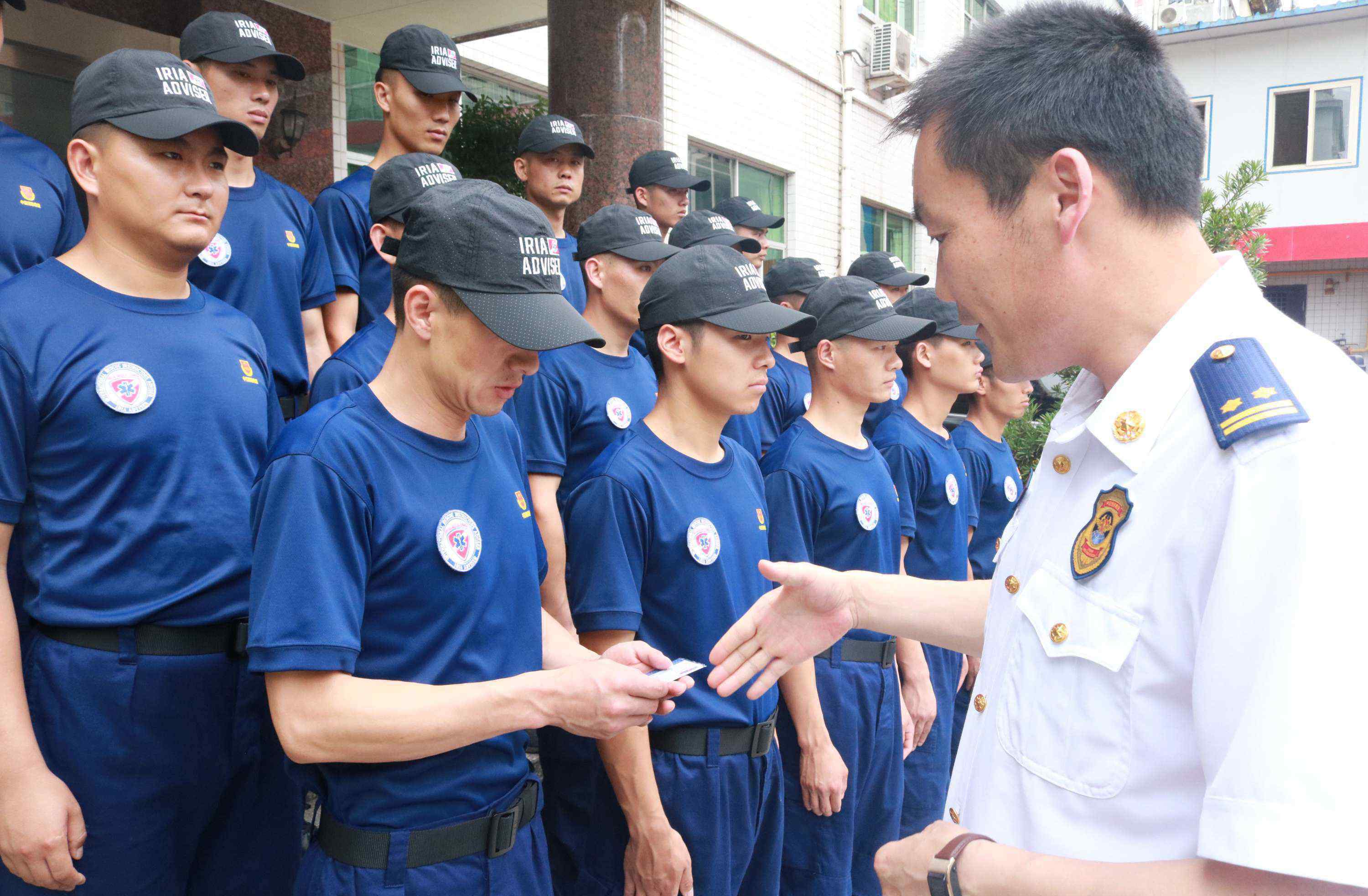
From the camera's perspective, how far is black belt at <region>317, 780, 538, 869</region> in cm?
197

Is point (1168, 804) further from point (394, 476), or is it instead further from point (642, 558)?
point (642, 558)

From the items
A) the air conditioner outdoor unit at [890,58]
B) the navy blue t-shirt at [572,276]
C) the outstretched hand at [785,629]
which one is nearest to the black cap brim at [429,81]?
the navy blue t-shirt at [572,276]

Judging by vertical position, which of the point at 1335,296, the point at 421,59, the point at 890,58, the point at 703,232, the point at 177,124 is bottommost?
the point at 177,124

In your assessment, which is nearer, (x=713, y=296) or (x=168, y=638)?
(x=168, y=638)

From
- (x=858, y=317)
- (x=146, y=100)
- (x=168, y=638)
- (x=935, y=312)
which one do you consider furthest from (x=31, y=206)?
(x=935, y=312)

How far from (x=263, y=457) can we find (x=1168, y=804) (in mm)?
2180

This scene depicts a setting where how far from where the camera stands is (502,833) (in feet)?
6.84

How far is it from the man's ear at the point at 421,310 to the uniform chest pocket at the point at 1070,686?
128 cm

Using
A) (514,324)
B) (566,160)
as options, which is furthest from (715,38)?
(514,324)

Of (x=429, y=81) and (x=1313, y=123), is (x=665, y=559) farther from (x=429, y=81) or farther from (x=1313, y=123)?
(x=1313, y=123)

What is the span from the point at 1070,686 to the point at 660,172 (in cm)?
472

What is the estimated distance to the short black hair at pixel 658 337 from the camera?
3176mm

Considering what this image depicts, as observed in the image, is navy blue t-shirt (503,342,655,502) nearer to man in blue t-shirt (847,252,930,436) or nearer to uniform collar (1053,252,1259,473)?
man in blue t-shirt (847,252,930,436)

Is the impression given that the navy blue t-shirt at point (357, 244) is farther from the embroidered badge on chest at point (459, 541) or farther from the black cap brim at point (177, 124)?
the embroidered badge on chest at point (459, 541)
